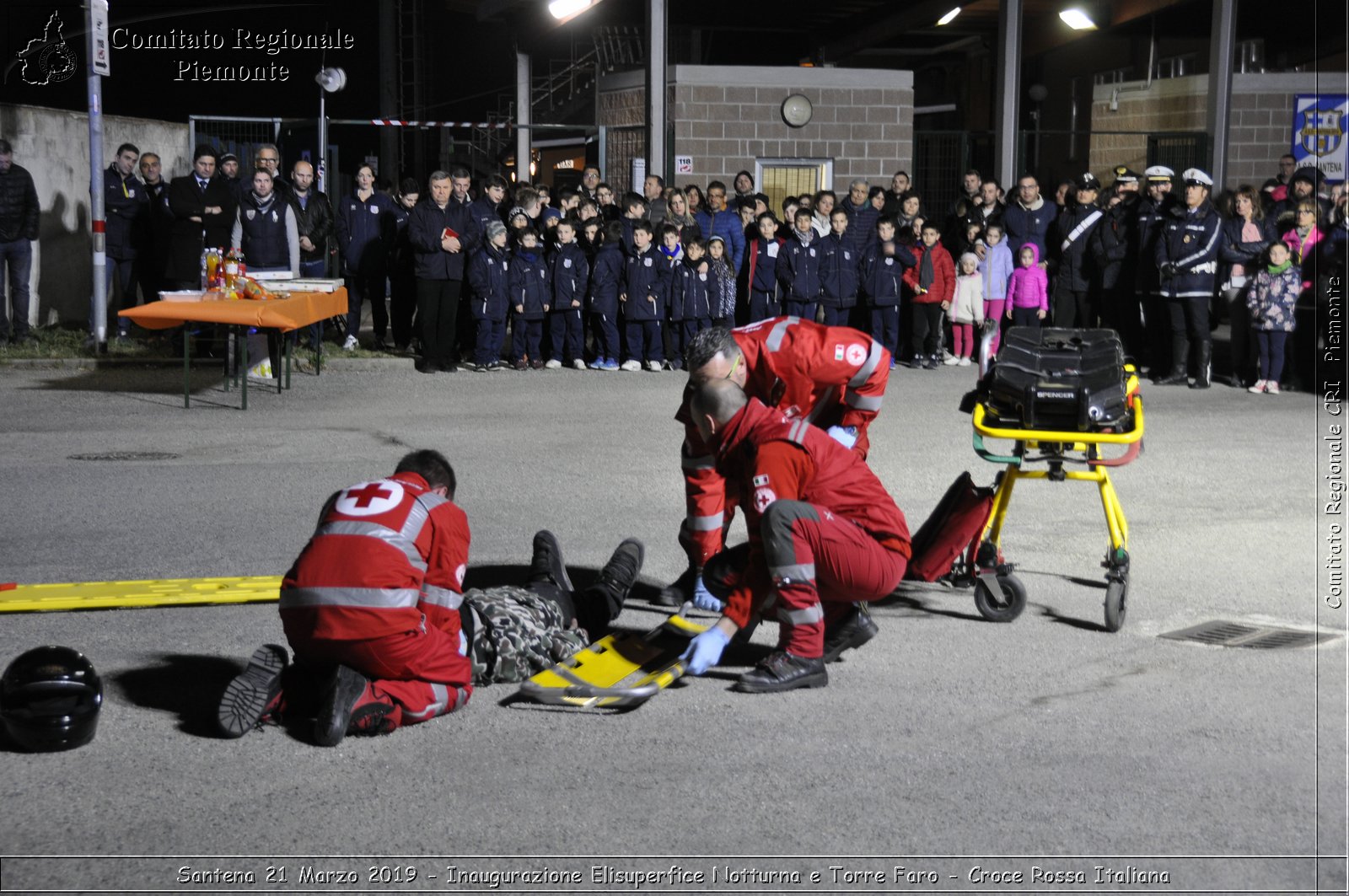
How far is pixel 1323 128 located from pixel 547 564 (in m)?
20.7

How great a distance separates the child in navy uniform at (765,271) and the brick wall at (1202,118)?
294 inches

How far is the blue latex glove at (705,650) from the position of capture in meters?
5.57

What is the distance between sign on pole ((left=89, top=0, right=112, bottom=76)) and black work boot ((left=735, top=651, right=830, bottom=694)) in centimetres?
1288

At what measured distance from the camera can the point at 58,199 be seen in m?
19.4

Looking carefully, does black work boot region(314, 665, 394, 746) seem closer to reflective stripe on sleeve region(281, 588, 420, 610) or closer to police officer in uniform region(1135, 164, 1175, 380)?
reflective stripe on sleeve region(281, 588, 420, 610)

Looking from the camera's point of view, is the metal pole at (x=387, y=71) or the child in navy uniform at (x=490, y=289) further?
the metal pole at (x=387, y=71)

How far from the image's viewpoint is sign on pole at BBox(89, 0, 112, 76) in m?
15.8

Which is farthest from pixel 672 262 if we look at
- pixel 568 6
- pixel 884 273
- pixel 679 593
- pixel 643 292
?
pixel 679 593

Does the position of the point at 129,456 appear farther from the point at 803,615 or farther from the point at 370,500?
the point at 803,615

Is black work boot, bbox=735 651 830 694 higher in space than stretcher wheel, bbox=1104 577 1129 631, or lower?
lower

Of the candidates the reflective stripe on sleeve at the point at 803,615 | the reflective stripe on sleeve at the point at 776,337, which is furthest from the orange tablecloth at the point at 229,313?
the reflective stripe on sleeve at the point at 803,615

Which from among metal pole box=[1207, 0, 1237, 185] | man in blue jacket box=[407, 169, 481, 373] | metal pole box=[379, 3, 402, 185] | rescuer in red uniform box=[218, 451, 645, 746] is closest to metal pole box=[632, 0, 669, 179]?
man in blue jacket box=[407, 169, 481, 373]

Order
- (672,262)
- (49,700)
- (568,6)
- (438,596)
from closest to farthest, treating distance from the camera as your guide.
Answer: (49,700) < (438,596) < (672,262) < (568,6)

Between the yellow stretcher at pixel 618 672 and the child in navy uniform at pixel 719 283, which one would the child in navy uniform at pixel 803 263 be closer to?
the child in navy uniform at pixel 719 283
